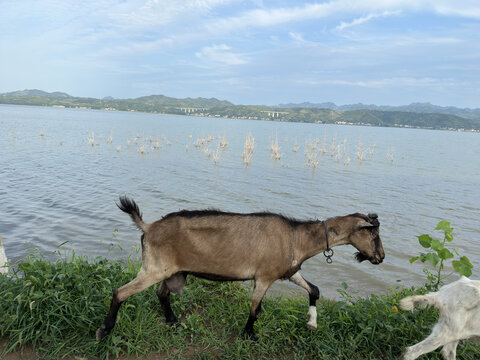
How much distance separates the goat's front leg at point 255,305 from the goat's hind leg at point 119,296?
1218 millimetres

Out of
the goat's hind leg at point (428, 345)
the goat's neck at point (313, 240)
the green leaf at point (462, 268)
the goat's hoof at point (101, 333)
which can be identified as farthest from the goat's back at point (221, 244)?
the green leaf at point (462, 268)

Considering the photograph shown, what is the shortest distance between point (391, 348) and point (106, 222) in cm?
902

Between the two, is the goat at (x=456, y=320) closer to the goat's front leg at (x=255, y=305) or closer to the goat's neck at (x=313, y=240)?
the goat's neck at (x=313, y=240)

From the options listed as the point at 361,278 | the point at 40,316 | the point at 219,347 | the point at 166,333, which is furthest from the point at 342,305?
the point at 40,316

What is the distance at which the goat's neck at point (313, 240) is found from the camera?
449 cm

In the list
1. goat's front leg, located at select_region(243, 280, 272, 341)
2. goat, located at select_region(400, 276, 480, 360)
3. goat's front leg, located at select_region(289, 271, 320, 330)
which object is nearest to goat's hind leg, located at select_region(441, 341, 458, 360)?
goat, located at select_region(400, 276, 480, 360)

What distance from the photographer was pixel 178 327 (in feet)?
15.1

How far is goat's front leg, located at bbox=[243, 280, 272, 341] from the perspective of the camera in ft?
14.1

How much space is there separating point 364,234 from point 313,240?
65 cm

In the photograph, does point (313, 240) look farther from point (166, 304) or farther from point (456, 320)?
point (166, 304)

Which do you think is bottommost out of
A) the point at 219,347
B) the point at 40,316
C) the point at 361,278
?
the point at 361,278

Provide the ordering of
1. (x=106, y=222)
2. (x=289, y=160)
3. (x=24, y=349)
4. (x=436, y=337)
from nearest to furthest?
(x=436, y=337)
(x=24, y=349)
(x=106, y=222)
(x=289, y=160)

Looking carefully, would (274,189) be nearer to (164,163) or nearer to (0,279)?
(164,163)

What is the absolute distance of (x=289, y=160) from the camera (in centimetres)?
2877
